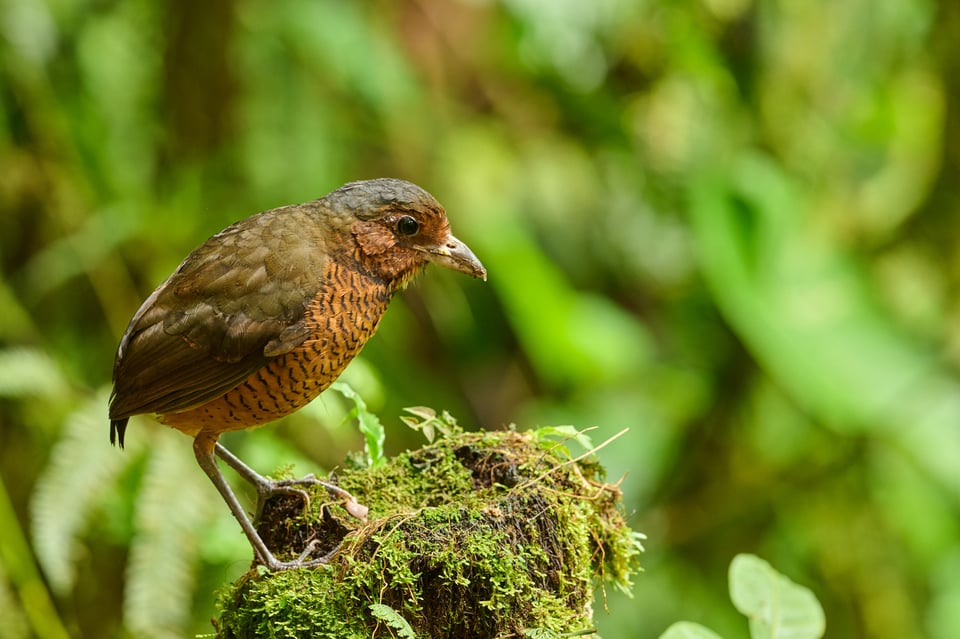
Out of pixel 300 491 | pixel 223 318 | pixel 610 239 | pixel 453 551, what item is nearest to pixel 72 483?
pixel 223 318

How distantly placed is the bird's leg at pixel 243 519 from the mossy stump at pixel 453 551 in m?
0.04

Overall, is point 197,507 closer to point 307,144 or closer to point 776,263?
point 307,144

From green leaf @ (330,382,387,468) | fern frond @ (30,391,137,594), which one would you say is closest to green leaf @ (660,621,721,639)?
green leaf @ (330,382,387,468)

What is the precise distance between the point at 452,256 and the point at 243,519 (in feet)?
2.60

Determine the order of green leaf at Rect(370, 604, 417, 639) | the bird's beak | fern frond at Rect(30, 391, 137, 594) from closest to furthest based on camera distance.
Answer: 1. green leaf at Rect(370, 604, 417, 639)
2. the bird's beak
3. fern frond at Rect(30, 391, 137, 594)

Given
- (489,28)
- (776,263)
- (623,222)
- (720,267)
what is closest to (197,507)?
(720,267)

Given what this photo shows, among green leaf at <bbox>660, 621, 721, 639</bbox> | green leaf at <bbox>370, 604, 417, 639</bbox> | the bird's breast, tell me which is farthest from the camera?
the bird's breast

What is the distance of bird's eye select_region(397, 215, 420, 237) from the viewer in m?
2.63

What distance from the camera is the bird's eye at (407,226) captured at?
263 cm

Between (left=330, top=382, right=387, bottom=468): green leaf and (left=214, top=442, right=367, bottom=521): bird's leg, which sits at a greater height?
(left=330, top=382, right=387, bottom=468): green leaf

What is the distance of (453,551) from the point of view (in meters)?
2.03

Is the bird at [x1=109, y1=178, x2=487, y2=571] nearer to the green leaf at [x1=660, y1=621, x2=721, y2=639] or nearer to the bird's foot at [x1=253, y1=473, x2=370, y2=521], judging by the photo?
the bird's foot at [x1=253, y1=473, x2=370, y2=521]

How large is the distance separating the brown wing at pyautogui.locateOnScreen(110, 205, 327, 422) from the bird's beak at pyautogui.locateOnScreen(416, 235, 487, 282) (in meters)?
0.27

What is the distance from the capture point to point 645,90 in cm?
589
